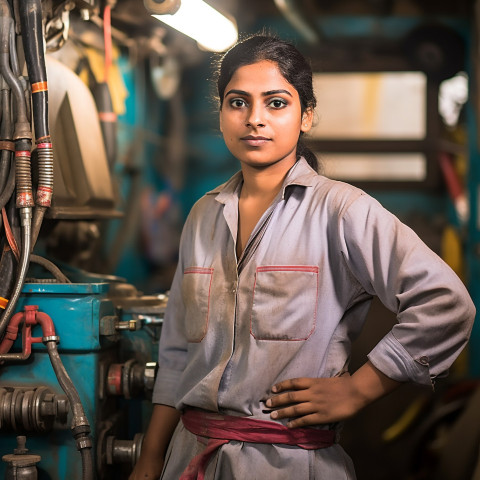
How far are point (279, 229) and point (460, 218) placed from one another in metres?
4.62

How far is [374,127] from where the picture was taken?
6.24m

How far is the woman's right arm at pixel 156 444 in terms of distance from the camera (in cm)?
184

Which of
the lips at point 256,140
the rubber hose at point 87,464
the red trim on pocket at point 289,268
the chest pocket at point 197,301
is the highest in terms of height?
the lips at point 256,140

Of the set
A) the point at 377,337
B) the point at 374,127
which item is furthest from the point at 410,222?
the point at 377,337

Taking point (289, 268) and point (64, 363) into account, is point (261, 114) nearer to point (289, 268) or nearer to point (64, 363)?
point (289, 268)

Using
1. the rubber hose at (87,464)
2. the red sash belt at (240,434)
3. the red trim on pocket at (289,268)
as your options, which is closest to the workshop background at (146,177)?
the rubber hose at (87,464)

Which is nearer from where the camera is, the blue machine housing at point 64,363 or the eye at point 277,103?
the eye at point 277,103

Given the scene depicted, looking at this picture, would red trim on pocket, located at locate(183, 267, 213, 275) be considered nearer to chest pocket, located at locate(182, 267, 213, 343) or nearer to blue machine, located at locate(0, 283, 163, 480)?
chest pocket, located at locate(182, 267, 213, 343)

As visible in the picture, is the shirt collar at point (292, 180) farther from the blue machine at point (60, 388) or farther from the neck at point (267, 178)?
the blue machine at point (60, 388)

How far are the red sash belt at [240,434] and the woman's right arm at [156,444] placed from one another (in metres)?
0.18

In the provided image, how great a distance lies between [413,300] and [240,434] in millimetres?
516

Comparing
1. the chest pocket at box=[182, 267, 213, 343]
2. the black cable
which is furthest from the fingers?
the black cable

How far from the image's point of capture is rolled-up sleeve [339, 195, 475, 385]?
1.52 m

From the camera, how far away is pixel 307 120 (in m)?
1.81
